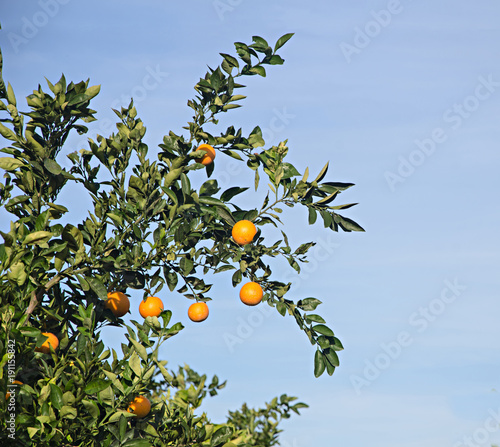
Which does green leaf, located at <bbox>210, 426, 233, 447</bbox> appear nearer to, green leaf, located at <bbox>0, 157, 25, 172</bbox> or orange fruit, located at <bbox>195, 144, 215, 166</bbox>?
orange fruit, located at <bbox>195, 144, 215, 166</bbox>

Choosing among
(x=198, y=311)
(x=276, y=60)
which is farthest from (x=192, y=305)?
(x=276, y=60)

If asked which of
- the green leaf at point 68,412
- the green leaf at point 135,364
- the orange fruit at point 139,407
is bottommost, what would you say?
the green leaf at point 68,412

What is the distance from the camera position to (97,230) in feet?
14.2

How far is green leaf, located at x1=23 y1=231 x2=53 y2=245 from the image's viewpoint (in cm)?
385

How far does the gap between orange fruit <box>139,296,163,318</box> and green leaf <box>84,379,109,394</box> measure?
35.8 inches

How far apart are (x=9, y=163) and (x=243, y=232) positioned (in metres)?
1.69

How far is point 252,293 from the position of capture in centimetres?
444

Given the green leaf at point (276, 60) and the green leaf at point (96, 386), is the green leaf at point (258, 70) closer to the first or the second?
the green leaf at point (276, 60)

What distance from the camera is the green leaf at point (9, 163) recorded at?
171 inches

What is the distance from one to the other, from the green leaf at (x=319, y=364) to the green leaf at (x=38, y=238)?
1.96m

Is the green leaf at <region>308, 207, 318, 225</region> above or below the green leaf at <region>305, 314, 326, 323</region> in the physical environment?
above

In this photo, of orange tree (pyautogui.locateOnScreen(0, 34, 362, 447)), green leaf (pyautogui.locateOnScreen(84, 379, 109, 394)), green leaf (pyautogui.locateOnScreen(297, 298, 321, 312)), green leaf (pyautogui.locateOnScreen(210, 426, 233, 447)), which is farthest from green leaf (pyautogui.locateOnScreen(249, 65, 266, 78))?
green leaf (pyautogui.locateOnScreen(210, 426, 233, 447))

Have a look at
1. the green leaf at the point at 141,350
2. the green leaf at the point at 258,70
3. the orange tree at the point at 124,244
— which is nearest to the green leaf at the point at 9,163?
the orange tree at the point at 124,244

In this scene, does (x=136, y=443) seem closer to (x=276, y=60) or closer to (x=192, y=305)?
(x=192, y=305)
